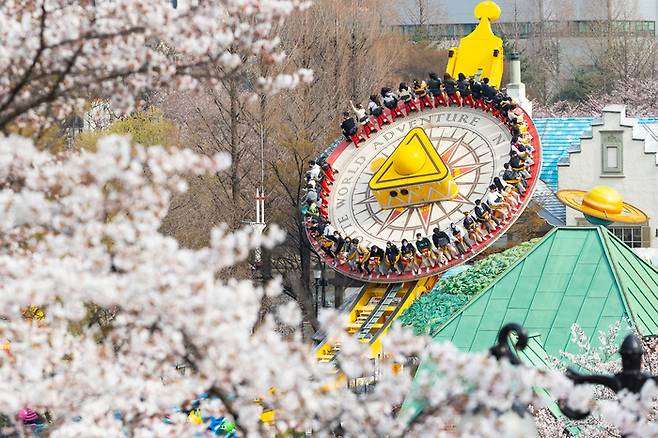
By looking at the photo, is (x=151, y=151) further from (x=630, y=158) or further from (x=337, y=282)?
(x=337, y=282)

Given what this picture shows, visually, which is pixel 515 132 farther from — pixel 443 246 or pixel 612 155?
pixel 612 155

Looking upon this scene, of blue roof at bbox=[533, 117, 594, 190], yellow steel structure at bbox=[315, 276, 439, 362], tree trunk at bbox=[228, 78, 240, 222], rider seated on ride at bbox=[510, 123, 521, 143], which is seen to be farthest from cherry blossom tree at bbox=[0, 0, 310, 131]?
tree trunk at bbox=[228, 78, 240, 222]

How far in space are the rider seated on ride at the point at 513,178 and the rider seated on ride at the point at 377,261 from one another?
10.1 feet

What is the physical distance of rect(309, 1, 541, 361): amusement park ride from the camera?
3878cm

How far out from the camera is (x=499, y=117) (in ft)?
135

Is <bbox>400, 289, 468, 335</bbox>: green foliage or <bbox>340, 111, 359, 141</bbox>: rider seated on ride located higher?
<bbox>340, 111, 359, 141</bbox>: rider seated on ride

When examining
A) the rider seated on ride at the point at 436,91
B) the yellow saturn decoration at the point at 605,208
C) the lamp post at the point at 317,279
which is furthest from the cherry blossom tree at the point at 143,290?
the lamp post at the point at 317,279

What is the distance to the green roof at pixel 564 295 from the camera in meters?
26.6

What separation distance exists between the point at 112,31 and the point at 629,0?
256 feet

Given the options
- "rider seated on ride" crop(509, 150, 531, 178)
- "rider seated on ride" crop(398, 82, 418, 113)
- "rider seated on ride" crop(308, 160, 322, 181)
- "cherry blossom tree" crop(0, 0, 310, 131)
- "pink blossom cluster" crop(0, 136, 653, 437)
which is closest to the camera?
"pink blossom cluster" crop(0, 136, 653, 437)

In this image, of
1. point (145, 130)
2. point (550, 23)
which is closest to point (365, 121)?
point (145, 130)

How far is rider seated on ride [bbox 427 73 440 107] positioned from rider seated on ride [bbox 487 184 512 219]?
4.06 meters

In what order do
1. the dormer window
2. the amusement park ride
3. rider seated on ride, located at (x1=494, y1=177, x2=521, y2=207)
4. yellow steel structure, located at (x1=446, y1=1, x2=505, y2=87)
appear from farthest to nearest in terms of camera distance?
yellow steel structure, located at (x1=446, y1=1, x2=505, y2=87)
the dormer window
the amusement park ride
rider seated on ride, located at (x1=494, y1=177, x2=521, y2=207)

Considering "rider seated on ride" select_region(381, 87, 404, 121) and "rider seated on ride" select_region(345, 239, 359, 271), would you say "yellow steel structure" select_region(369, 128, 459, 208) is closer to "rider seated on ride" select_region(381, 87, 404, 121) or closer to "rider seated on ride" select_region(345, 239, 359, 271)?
"rider seated on ride" select_region(345, 239, 359, 271)
